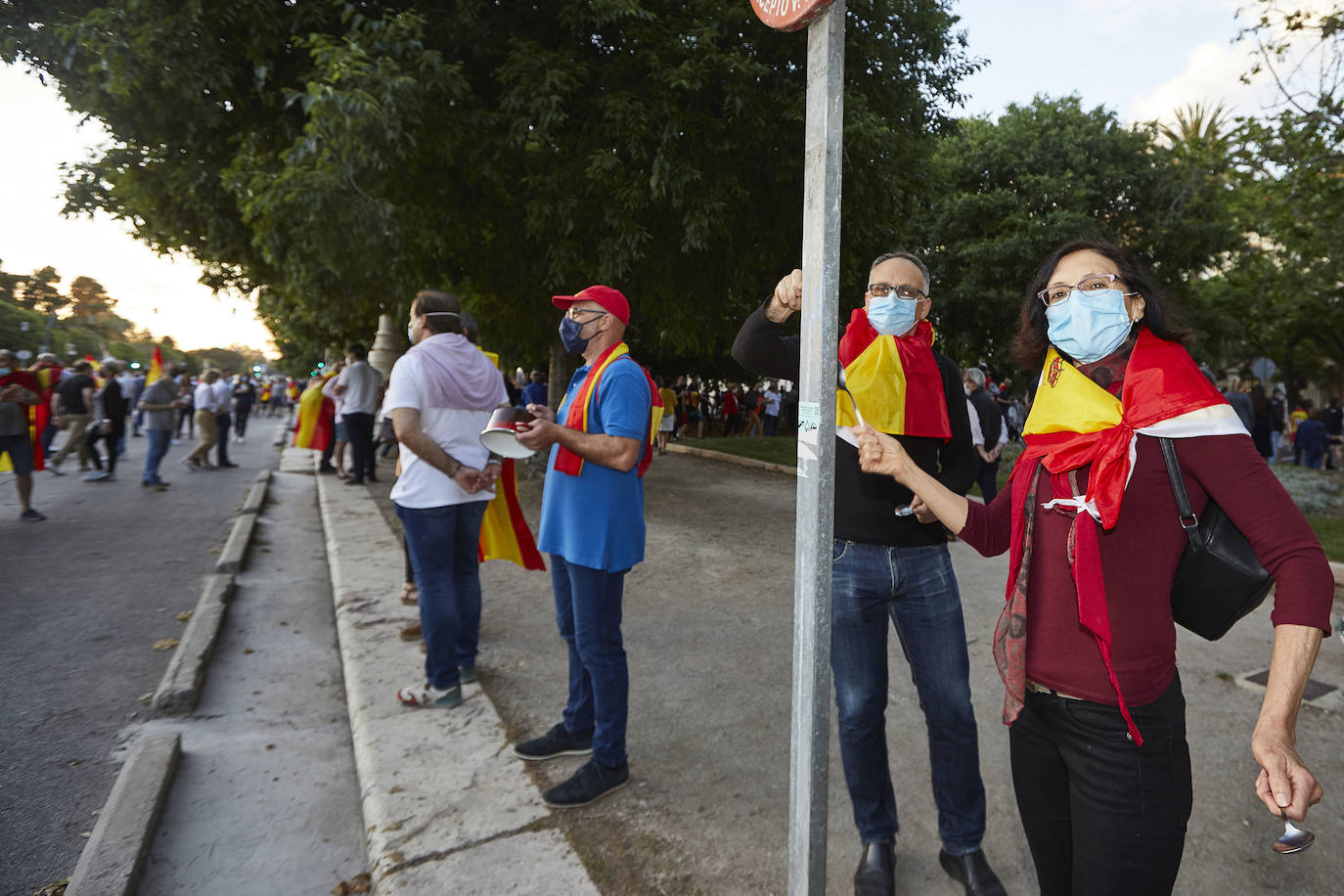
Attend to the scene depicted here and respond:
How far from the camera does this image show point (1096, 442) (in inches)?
64.2

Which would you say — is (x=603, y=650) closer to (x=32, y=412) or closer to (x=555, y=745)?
(x=555, y=745)

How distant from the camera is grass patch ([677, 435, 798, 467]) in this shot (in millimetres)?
15711

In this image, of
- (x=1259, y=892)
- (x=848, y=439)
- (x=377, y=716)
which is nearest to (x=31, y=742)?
(x=377, y=716)

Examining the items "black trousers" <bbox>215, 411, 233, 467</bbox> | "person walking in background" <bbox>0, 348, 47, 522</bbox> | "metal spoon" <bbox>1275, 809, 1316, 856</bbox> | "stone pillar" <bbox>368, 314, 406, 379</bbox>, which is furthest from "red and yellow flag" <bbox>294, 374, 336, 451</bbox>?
"metal spoon" <bbox>1275, 809, 1316, 856</bbox>

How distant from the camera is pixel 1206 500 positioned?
1.58 metres

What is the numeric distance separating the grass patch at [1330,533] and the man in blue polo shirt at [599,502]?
6787mm

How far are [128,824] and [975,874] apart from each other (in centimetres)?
290

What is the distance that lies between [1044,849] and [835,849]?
3.76ft

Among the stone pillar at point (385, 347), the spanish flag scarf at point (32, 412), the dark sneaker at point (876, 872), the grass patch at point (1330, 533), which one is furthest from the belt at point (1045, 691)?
the stone pillar at point (385, 347)

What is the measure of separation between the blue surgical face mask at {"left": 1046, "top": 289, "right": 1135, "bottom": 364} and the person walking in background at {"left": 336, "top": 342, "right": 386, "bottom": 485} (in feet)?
34.9

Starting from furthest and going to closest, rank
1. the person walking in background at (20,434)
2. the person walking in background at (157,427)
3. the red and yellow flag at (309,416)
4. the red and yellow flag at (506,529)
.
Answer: the person walking in background at (157,427)
the red and yellow flag at (309,416)
the person walking in background at (20,434)
the red and yellow flag at (506,529)

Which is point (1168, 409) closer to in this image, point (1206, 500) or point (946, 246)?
point (1206, 500)

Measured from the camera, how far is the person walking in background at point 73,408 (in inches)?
506

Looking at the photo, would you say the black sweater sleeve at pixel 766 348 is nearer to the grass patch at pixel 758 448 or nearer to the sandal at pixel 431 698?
the sandal at pixel 431 698
